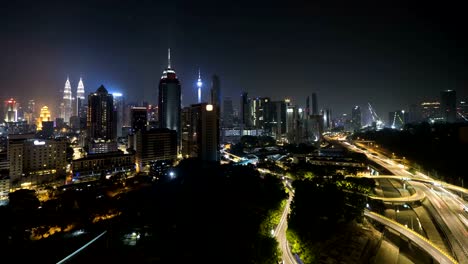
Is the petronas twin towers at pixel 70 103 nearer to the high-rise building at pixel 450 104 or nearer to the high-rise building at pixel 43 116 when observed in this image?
the high-rise building at pixel 43 116

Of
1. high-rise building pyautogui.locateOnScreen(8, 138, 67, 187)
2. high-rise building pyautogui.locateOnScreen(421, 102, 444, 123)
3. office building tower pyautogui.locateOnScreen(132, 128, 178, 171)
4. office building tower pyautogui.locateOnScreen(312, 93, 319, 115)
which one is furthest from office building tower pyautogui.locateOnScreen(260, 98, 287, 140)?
high-rise building pyautogui.locateOnScreen(8, 138, 67, 187)

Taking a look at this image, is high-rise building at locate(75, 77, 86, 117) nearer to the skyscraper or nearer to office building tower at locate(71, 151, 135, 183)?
office building tower at locate(71, 151, 135, 183)

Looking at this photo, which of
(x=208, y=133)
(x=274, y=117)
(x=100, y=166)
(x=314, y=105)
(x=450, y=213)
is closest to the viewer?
(x=450, y=213)

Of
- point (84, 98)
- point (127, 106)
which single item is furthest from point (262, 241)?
point (84, 98)

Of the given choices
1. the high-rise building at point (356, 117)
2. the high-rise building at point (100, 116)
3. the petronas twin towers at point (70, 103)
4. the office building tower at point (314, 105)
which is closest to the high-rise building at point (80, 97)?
the petronas twin towers at point (70, 103)

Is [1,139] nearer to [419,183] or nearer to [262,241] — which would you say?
[262,241]

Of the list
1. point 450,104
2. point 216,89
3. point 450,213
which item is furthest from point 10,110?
point 450,104

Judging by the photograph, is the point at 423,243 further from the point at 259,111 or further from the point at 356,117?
the point at 356,117
